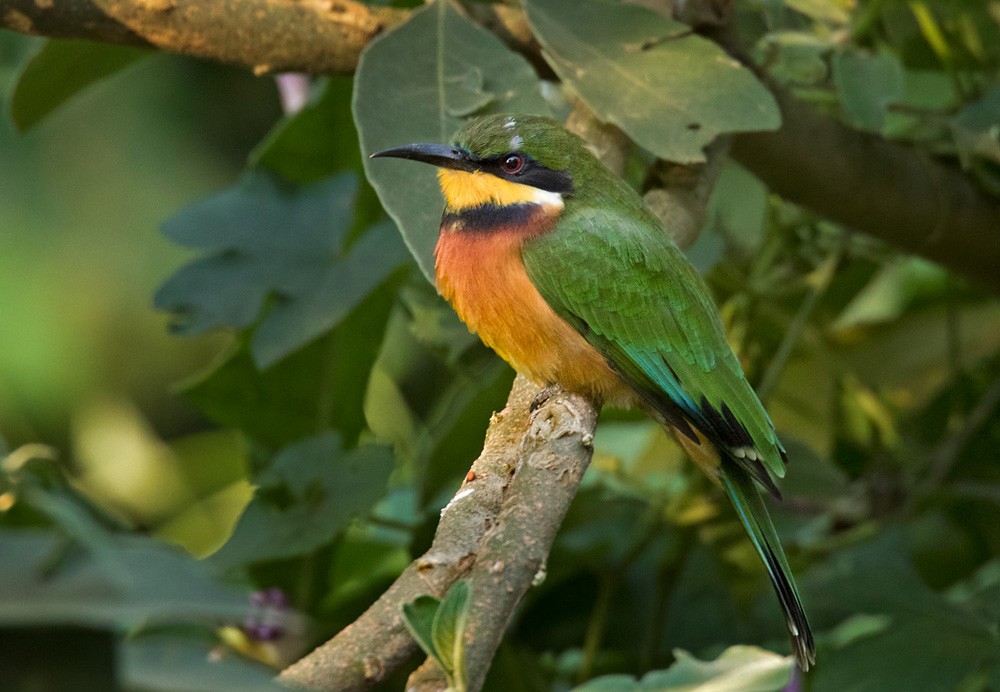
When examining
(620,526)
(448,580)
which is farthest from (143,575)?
(620,526)

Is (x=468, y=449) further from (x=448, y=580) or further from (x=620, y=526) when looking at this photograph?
(x=448, y=580)

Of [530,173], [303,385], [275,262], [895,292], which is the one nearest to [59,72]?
[275,262]

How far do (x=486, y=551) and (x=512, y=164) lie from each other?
86 cm

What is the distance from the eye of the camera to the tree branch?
830 mm

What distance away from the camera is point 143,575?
0.62 metres

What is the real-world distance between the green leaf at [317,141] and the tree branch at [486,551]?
775 millimetres

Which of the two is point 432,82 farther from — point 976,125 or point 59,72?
point 976,125

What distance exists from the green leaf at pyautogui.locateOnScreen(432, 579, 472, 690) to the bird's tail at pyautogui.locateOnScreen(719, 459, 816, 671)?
2.56 ft

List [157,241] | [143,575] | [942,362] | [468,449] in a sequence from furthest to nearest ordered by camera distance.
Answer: [157,241], [942,362], [468,449], [143,575]

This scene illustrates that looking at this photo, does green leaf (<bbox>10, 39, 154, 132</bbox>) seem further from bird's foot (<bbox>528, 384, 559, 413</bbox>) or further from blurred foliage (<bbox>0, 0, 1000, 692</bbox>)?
bird's foot (<bbox>528, 384, 559, 413</bbox>)

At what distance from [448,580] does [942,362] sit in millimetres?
1636

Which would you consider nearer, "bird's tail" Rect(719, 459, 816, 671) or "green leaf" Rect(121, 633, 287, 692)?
"green leaf" Rect(121, 633, 287, 692)

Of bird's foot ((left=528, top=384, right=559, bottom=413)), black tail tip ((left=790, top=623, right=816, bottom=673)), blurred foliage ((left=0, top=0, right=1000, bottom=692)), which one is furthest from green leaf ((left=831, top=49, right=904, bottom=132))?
black tail tip ((left=790, top=623, right=816, bottom=673))

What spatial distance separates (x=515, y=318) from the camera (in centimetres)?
160
